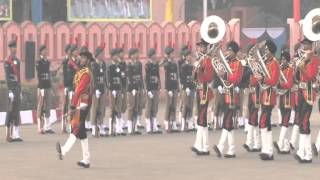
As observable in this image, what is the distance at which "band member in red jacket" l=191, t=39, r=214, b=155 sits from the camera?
16969 mm

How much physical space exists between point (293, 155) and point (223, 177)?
3313mm

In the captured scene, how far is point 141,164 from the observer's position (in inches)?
628

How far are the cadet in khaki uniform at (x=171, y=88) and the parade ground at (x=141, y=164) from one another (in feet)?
6.84

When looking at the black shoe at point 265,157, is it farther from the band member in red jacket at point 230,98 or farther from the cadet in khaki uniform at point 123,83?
the cadet in khaki uniform at point 123,83

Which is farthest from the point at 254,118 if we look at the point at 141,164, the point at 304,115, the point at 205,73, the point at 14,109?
the point at 14,109

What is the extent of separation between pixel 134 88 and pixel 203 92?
476 cm

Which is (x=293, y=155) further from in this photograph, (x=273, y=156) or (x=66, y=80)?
(x=66, y=80)

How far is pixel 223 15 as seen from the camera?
5912 centimetres

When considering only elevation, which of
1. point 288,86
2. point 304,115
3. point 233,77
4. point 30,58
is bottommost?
point 304,115

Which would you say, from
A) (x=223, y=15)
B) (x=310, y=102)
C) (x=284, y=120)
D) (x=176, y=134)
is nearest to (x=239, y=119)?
(x=176, y=134)

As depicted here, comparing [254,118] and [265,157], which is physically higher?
[254,118]

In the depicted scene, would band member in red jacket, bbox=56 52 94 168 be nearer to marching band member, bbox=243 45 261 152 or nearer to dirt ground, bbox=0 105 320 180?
dirt ground, bbox=0 105 320 180

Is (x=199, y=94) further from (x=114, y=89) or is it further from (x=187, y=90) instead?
(x=187, y=90)

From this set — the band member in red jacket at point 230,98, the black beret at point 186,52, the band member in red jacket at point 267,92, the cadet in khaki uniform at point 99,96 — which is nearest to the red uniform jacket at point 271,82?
the band member in red jacket at point 267,92
